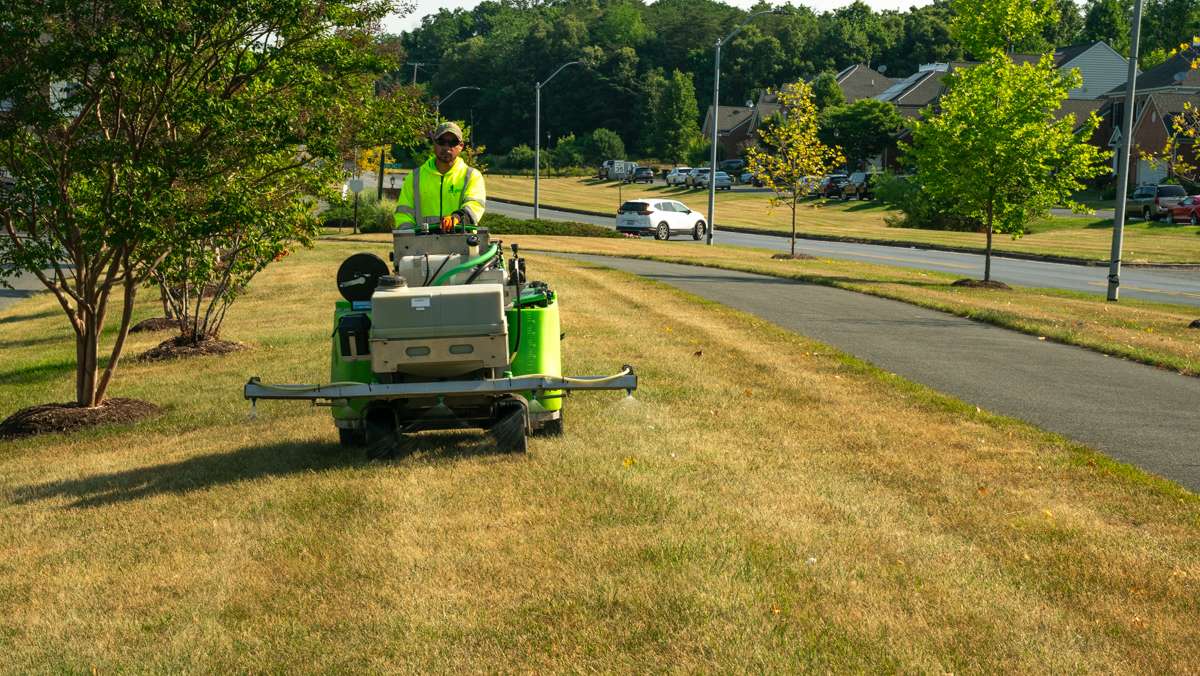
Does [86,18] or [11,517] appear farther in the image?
[86,18]

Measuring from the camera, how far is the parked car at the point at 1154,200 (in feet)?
178

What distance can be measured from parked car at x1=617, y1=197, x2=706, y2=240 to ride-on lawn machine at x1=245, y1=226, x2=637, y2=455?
39.0 meters

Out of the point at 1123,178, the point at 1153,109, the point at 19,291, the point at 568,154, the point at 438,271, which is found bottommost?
the point at 19,291

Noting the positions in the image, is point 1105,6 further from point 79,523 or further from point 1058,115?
point 79,523

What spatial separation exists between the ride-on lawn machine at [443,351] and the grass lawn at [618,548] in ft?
0.97

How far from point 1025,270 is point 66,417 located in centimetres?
2681

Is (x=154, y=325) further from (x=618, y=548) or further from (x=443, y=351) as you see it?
(x=618, y=548)

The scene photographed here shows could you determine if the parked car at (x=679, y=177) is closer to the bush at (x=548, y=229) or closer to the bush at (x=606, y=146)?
the bush at (x=606, y=146)

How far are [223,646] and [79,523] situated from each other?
8.17 ft

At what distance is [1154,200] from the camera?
5522 cm

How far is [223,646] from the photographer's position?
5.25 meters

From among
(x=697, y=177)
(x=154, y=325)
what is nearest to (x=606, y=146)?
(x=697, y=177)

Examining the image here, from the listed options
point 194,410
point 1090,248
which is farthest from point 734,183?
point 194,410

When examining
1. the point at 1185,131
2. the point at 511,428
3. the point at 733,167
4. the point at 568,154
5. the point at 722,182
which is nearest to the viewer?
the point at 511,428
